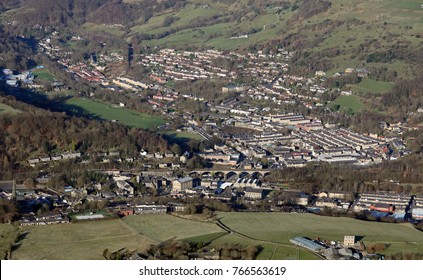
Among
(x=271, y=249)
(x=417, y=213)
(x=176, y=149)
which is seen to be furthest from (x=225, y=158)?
(x=271, y=249)

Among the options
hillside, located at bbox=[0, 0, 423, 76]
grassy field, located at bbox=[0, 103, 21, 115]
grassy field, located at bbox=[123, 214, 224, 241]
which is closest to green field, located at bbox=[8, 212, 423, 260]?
grassy field, located at bbox=[123, 214, 224, 241]

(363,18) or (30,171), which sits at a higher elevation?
(363,18)

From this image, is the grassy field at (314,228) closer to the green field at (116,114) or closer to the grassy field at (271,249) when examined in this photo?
the grassy field at (271,249)

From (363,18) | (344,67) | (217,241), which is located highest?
(363,18)

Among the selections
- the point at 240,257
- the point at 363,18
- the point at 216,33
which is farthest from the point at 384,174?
the point at 216,33

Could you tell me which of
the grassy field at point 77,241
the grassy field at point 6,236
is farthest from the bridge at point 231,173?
the grassy field at point 6,236

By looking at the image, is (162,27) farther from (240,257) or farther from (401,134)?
(240,257)

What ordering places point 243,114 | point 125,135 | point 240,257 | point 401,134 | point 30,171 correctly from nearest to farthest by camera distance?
1. point 240,257
2. point 30,171
3. point 125,135
4. point 401,134
5. point 243,114

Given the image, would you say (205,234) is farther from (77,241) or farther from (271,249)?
(77,241)
